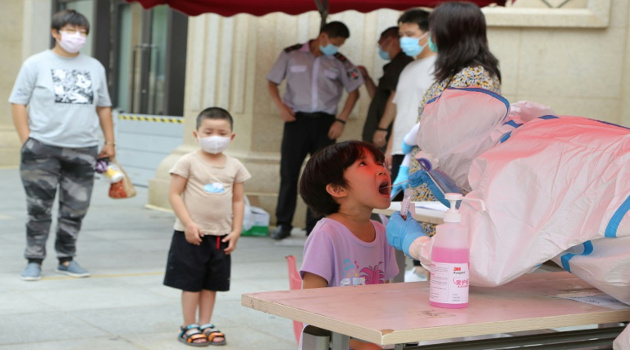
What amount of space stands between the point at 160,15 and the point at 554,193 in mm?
13127

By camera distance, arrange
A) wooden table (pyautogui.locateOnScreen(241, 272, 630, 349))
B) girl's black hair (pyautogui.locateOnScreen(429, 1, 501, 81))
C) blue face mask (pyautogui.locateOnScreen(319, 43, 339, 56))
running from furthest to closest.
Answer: blue face mask (pyautogui.locateOnScreen(319, 43, 339, 56))
girl's black hair (pyautogui.locateOnScreen(429, 1, 501, 81))
wooden table (pyautogui.locateOnScreen(241, 272, 630, 349))

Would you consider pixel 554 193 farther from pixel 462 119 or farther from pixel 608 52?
pixel 608 52

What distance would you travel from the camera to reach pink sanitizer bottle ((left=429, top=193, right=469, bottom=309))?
233cm

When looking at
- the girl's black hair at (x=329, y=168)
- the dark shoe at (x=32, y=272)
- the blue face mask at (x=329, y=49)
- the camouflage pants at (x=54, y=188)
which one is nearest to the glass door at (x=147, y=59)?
the blue face mask at (x=329, y=49)

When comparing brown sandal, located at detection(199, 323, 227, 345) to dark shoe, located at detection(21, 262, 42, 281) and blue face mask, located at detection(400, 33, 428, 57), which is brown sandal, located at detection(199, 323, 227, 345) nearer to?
dark shoe, located at detection(21, 262, 42, 281)

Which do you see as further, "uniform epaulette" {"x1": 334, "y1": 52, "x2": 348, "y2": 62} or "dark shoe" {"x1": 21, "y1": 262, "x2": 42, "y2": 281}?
"uniform epaulette" {"x1": 334, "y1": 52, "x2": 348, "y2": 62}

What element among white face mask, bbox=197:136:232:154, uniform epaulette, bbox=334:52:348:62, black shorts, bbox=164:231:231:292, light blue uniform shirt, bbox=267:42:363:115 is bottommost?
black shorts, bbox=164:231:231:292

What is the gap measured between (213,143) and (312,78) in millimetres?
3968

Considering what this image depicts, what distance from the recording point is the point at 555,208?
2322 mm

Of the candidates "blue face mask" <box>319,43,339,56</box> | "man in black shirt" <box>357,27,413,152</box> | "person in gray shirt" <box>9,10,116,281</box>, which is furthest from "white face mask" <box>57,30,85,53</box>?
"blue face mask" <box>319,43,339,56</box>

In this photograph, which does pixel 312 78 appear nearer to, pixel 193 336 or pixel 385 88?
pixel 385 88

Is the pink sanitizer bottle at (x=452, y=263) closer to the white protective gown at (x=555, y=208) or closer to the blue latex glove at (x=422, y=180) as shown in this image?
the white protective gown at (x=555, y=208)

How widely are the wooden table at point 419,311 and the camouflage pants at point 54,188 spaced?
415 cm

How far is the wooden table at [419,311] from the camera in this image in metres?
2.12
